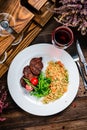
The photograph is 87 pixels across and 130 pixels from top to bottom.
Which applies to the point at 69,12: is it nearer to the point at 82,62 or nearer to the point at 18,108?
the point at 82,62

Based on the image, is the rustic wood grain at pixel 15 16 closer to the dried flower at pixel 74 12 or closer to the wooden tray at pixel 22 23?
the wooden tray at pixel 22 23

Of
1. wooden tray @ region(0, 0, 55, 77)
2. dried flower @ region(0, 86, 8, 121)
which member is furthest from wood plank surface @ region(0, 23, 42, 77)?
dried flower @ region(0, 86, 8, 121)

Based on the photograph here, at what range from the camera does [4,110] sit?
1.66m

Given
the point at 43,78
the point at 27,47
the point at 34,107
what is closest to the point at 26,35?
the point at 27,47

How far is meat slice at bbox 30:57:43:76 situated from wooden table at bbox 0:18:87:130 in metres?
0.08

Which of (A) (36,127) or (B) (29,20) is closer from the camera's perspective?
(B) (29,20)

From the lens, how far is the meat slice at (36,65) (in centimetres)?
165

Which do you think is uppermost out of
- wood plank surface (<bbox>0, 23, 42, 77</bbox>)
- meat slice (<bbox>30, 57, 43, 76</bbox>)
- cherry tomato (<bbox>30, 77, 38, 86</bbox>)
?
wood plank surface (<bbox>0, 23, 42, 77</bbox>)

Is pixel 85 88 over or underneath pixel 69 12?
underneath

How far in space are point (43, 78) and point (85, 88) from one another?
7.0 inches

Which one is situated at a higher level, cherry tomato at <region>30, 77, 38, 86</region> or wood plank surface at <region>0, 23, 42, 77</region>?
wood plank surface at <region>0, 23, 42, 77</region>

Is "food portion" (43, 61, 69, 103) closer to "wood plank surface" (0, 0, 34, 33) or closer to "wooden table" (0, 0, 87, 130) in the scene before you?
"wooden table" (0, 0, 87, 130)

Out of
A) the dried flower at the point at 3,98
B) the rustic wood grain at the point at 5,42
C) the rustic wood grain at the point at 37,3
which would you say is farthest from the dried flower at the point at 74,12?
the dried flower at the point at 3,98

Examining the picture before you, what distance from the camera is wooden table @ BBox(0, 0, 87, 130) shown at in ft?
5.47
